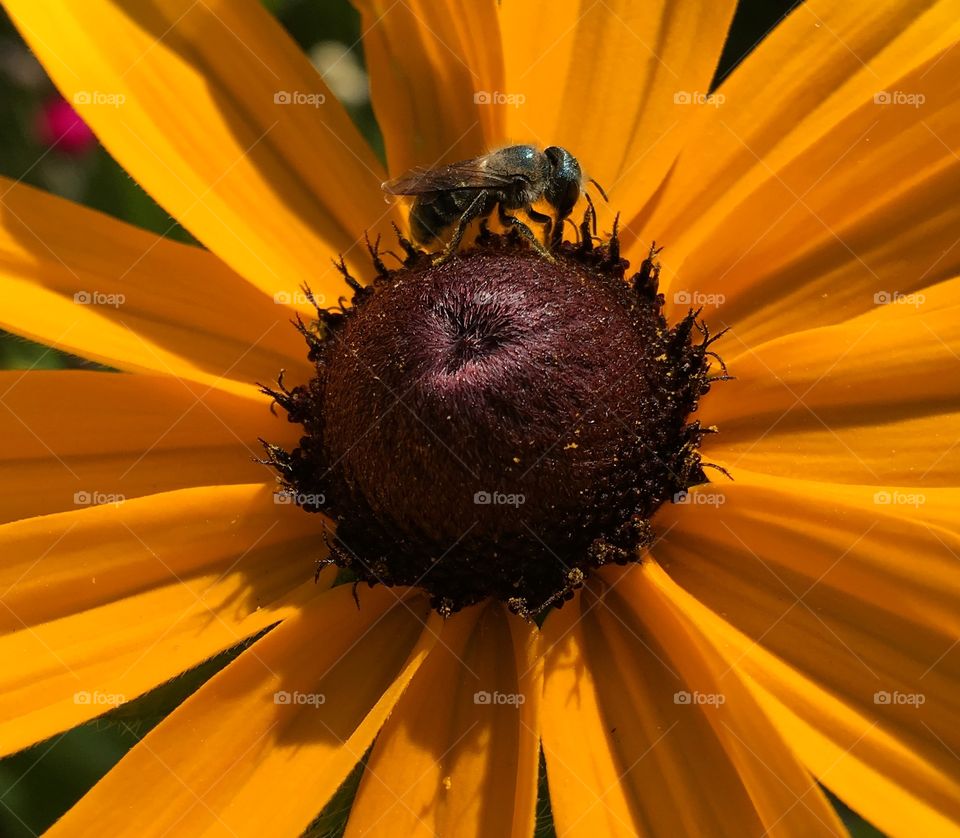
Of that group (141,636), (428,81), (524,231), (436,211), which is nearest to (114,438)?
(141,636)

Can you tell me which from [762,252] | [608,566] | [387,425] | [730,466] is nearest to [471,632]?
[608,566]

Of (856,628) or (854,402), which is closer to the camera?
(856,628)

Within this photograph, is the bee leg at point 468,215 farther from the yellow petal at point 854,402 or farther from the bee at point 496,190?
the yellow petal at point 854,402

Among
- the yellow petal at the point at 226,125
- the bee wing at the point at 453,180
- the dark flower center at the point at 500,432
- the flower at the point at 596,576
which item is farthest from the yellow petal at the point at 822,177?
the yellow petal at the point at 226,125

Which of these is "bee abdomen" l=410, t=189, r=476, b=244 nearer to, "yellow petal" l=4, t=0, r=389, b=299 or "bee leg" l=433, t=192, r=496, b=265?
"bee leg" l=433, t=192, r=496, b=265

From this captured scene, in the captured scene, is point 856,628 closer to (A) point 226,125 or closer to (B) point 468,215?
(B) point 468,215

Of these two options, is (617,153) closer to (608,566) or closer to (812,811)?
(608,566)

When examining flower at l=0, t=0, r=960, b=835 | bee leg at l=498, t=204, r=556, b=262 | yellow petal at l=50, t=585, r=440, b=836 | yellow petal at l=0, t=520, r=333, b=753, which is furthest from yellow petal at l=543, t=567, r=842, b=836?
bee leg at l=498, t=204, r=556, b=262
